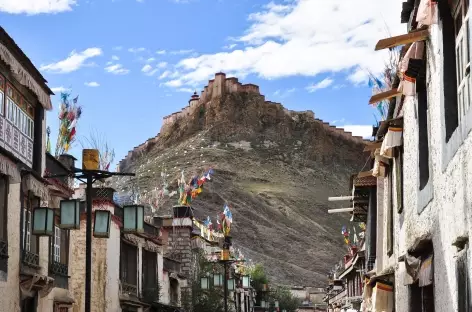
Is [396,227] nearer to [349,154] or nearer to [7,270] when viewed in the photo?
[7,270]

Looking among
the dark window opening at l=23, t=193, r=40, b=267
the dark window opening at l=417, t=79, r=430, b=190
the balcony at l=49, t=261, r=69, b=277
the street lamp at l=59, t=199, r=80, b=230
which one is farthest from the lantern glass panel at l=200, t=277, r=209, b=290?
the dark window opening at l=417, t=79, r=430, b=190

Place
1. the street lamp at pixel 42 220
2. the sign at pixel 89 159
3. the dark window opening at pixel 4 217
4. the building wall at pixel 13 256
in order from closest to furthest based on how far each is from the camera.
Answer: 1. the sign at pixel 89 159
2. the street lamp at pixel 42 220
3. the dark window opening at pixel 4 217
4. the building wall at pixel 13 256

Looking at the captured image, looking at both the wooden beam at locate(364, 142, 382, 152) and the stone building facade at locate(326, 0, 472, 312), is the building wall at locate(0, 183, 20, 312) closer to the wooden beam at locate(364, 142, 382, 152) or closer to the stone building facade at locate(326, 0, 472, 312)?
the wooden beam at locate(364, 142, 382, 152)

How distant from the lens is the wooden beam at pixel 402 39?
422 inches

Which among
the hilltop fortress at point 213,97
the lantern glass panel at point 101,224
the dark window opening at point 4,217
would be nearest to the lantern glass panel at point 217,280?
the dark window opening at point 4,217

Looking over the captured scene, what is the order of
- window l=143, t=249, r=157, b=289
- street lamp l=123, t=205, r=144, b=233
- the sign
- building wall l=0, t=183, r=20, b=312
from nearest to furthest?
the sign, street lamp l=123, t=205, r=144, b=233, building wall l=0, t=183, r=20, b=312, window l=143, t=249, r=157, b=289

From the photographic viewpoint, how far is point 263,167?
151 meters

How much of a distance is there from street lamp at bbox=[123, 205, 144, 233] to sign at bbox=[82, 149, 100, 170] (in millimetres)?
1033

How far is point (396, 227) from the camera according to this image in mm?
15898

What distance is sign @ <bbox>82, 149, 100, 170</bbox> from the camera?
53.2 ft

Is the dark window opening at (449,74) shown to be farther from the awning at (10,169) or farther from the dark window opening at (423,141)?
the awning at (10,169)

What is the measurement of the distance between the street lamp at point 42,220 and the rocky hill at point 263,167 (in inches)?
3175

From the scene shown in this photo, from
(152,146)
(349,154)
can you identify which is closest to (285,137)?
(349,154)

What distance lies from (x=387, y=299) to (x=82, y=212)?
1122 centimetres
